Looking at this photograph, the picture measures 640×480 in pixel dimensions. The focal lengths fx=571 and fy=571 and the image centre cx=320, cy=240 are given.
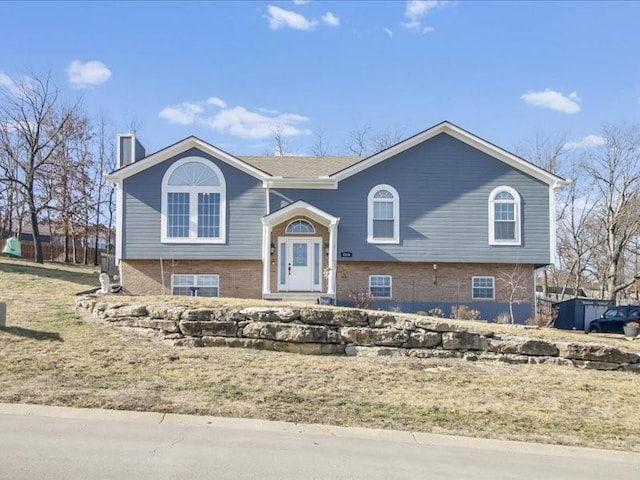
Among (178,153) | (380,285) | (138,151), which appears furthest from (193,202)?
(380,285)

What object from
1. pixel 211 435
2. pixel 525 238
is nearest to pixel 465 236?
pixel 525 238

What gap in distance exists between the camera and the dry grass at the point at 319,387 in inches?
311

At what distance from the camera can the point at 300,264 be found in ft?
67.8

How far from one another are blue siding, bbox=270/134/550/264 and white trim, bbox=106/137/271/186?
1268 millimetres

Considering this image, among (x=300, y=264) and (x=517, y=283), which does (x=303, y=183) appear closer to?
(x=300, y=264)

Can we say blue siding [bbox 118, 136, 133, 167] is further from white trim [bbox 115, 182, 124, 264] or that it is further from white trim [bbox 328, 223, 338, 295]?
white trim [bbox 328, 223, 338, 295]

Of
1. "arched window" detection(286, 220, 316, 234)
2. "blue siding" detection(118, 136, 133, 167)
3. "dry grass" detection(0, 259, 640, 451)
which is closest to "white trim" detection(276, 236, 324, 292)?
"arched window" detection(286, 220, 316, 234)

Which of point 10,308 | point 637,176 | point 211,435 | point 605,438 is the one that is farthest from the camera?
point 637,176

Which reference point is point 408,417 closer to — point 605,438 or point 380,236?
point 605,438

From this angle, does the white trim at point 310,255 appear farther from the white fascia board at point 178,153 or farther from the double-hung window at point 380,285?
the white fascia board at point 178,153

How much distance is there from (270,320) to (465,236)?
10.4 m

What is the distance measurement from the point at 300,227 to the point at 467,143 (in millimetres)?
6792

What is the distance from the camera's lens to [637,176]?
4056 centimetres

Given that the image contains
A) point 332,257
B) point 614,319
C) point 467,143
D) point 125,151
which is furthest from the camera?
point 125,151
